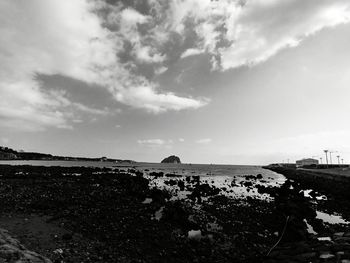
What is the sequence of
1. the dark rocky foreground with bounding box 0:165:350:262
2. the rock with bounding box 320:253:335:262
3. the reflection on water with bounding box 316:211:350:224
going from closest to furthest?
1. the rock with bounding box 320:253:335:262
2. the dark rocky foreground with bounding box 0:165:350:262
3. the reflection on water with bounding box 316:211:350:224

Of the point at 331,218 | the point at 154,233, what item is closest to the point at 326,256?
the point at 154,233

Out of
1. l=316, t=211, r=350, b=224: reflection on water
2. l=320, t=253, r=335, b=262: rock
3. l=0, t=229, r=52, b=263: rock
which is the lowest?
l=316, t=211, r=350, b=224: reflection on water

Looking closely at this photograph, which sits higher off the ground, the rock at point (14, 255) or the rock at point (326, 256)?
the rock at point (14, 255)

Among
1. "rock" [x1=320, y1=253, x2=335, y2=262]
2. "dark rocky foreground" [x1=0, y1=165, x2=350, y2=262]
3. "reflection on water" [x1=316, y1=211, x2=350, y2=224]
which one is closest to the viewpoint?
"rock" [x1=320, y1=253, x2=335, y2=262]

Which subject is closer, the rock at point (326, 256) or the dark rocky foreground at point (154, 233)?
the rock at point (326, 256)

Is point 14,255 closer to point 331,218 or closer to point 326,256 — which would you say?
point 326,256

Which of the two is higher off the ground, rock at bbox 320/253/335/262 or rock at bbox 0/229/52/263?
rock at bbox 0/229/52/263

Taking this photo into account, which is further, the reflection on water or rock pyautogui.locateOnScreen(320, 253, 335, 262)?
the reflection on water

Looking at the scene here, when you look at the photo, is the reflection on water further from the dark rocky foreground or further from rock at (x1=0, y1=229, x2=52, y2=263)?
Answer: rock at (x1=0, y1=229, x2=52, y2=263)

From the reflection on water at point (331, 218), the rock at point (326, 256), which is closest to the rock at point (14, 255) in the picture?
the rock at point (326, 256)

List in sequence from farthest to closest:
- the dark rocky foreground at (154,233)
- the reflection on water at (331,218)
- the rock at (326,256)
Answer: the reflection on water at (331,218) → the dark rocky foreground at (154,233) → the rock at (326,256)

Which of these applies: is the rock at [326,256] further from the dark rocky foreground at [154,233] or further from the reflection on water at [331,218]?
the reflection on water at [331,218]

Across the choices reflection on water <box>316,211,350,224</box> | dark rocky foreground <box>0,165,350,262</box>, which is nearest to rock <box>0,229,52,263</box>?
dark rocky foreground <box>0,165,350,262</box>

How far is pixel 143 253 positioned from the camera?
11031mm
